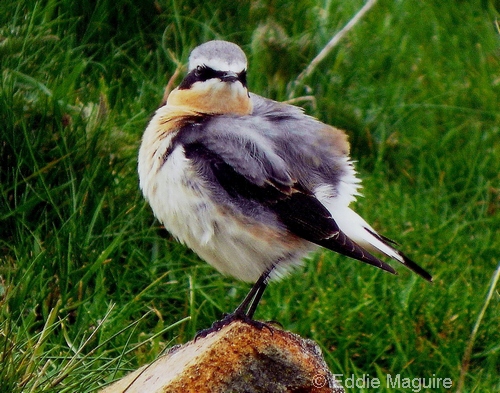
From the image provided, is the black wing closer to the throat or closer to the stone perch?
the throat

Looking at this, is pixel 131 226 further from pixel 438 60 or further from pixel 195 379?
pixel 438 60

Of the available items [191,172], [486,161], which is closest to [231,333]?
[191,172]

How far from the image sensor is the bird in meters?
4.04

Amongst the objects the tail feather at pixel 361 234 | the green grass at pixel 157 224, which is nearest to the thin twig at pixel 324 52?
the green grass at pixel 157 224

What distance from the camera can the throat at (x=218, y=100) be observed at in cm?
428

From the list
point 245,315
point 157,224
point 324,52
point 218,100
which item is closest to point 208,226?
point 245,315

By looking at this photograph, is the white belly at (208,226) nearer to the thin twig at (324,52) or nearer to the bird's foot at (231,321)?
the bird's foot at (231,321)

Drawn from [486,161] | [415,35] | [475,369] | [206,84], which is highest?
[206,84]

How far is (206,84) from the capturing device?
429 cm

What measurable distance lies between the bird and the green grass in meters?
0.46

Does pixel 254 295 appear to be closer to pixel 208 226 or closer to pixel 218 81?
pixel 208 226

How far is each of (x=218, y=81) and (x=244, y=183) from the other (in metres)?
0.52

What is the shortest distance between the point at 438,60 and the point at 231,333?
451cm

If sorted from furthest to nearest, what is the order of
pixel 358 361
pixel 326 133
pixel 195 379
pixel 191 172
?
pixel 358 361, pixel 326 133, pixel 191 172, pixel 195 379
